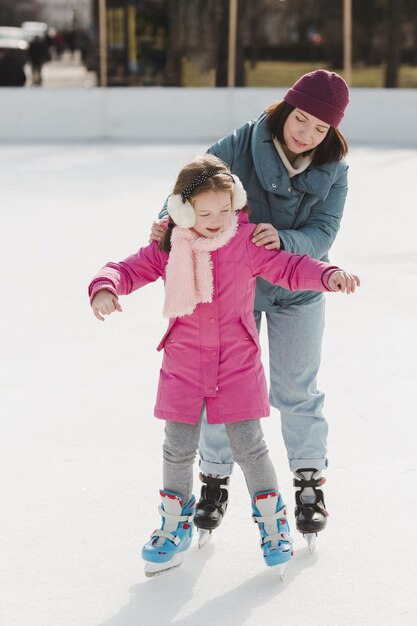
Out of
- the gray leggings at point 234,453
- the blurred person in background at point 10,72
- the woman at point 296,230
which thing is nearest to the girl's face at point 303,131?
the woman at point 296,230

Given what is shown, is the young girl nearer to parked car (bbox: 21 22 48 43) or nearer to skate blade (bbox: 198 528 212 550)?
skate blade (bbox: 198 528 212 550)

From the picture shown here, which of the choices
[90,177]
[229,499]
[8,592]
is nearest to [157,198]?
[90,177]

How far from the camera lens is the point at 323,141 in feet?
9.73

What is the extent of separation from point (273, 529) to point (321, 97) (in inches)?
43.1

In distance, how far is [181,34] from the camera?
1622cm

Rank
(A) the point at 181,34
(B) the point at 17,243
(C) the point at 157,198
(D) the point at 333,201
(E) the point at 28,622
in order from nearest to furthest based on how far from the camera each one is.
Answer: (E) the point at 28,622 → (D) the point at 333,201 → (B) the point at 17,243 → (C) the point at 157,198 → (A) the point at 181,34

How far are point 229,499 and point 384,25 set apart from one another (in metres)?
13.9

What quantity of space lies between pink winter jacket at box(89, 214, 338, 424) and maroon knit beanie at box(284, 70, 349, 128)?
34 centimetres

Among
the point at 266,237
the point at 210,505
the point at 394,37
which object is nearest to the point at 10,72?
the point at 394,37

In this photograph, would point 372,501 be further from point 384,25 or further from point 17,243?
point 384,25

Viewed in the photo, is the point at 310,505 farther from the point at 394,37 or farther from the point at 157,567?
the point at 394,37

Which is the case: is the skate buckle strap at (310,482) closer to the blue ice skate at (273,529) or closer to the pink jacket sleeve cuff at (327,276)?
the blue ice skate at (273,529)

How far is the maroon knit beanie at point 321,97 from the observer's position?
9.39 feet

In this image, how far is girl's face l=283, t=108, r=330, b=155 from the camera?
9.40 feet
